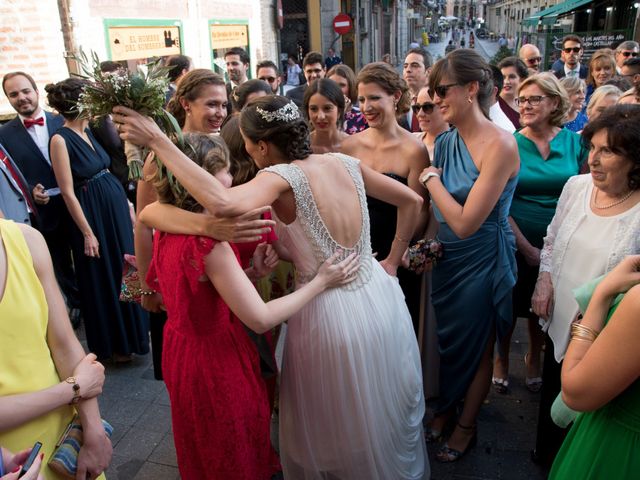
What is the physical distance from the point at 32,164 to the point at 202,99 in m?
1.74

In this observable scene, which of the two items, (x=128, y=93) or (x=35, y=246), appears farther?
(x=128, y=93)

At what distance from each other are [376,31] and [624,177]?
33.6 meters

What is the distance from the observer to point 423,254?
2.84 m

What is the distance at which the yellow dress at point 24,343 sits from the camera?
1496mm

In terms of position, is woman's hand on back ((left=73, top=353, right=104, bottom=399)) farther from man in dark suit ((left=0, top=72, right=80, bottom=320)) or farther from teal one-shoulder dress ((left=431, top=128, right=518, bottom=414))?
man in dark suit ((left=0, top=72, right=80, bottom=320))

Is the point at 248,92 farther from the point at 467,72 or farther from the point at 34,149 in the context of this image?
the point at 467,72

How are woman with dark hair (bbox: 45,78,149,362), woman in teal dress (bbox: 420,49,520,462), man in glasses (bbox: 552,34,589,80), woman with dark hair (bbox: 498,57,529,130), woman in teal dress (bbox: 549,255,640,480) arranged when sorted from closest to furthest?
1. woman in teal dress (bbox: 549,255,640,480)
2. woman in teal dress (bbox: 420,49,520,462)
3. woman with dark hair (bbox: 45,78,149,362)
4. woman with dark hair (bbox: 498,57,529,130)
5. man in glasses (bbox: 552,34,589,80)

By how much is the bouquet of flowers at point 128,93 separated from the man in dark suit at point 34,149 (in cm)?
243

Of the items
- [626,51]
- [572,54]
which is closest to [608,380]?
[626,51]

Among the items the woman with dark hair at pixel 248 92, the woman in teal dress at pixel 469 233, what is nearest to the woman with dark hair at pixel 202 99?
the woman with dark hair at pixel 248 92

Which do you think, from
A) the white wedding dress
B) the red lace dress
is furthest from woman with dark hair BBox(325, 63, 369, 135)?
the red lace dress

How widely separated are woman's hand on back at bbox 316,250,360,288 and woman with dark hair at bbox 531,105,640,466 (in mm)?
1054

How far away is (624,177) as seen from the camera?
2164 mm

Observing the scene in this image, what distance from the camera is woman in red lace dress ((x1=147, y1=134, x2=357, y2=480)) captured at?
1916 millimetres
